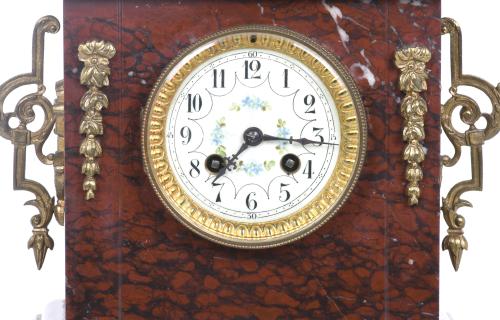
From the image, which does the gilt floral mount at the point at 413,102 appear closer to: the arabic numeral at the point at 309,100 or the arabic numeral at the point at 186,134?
the arabic numeral at the point at 309,100

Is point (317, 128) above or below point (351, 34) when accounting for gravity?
below

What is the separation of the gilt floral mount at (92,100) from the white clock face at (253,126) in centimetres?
19

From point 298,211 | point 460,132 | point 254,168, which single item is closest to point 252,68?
point 254,168

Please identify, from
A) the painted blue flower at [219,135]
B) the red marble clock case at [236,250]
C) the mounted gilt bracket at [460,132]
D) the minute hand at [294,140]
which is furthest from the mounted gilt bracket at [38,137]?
the mounted gilt bracket at [460,132]

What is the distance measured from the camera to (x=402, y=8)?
2.87 meters

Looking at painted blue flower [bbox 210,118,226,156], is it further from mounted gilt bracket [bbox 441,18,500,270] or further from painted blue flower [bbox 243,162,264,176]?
mounted gilt bracket [bbox 441,18,500,270]

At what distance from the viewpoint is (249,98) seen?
9.36 feet

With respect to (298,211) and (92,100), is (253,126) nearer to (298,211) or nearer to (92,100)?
(298,211)

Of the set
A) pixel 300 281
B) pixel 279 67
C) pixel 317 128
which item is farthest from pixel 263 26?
pixel 300 281

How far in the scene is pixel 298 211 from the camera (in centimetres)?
287

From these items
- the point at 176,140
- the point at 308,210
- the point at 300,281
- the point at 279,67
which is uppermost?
the point at 279,67

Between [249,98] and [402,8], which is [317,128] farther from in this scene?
[402,8]

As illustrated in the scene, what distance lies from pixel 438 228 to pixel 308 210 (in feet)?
1.14

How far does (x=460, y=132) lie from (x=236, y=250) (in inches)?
27.1
